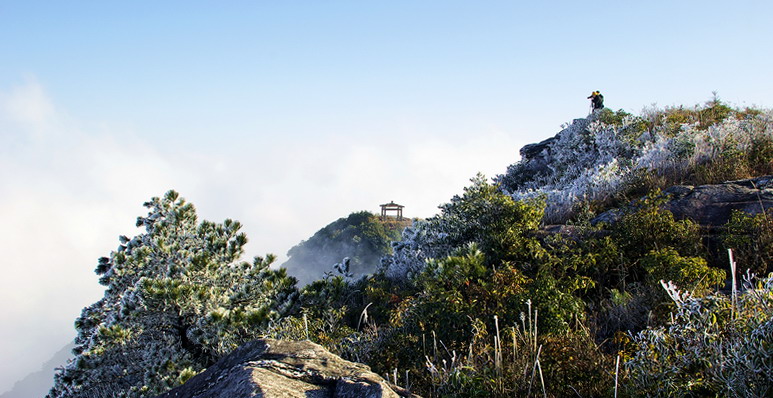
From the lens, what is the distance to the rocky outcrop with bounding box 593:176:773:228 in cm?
649

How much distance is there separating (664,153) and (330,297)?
7.79 meters

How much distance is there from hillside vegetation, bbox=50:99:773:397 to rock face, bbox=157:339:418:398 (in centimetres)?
83

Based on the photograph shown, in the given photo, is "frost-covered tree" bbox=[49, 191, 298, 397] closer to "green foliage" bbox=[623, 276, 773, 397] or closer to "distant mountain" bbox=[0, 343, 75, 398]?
"green foliage" bbox=[623, 276, 773, 397]

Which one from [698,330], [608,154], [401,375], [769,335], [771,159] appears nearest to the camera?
[769,335]

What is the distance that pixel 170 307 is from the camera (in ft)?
19.9

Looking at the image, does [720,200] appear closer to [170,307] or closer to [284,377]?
[284,377]

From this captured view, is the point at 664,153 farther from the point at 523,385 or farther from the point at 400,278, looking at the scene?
the point at 523,385

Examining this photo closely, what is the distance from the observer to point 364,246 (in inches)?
1478

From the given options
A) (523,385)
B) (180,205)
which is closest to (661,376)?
(523,385)

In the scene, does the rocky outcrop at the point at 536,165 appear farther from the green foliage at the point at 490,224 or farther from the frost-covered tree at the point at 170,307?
the frost-covered tree at the point at 170,307

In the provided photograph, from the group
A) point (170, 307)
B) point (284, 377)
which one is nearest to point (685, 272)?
point (284, 377)

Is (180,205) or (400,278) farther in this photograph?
(400,278)

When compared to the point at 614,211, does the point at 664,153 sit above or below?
above

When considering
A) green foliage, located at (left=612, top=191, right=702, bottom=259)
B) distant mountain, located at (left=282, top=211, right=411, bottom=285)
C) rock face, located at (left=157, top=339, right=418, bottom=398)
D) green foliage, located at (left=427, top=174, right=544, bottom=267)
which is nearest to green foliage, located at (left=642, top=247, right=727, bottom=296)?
green foliage, located at (left=612, top=191, right=702, bottom=259)
